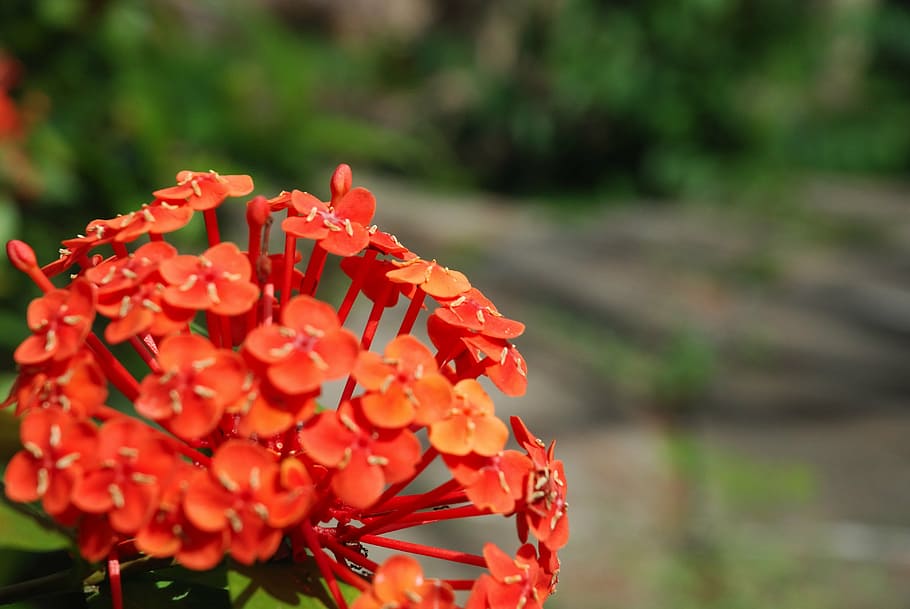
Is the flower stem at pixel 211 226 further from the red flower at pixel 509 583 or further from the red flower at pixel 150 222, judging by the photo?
the red flower at pixel 509 583

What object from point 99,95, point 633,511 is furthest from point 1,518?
point 633,511

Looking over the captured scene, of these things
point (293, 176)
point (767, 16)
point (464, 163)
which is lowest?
point (293, 176)

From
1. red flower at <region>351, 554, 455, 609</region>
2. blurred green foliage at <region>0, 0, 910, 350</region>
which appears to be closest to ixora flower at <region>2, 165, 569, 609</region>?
red flower at <region>351, 554, 455, 609</region>

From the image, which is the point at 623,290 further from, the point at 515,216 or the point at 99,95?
the point at 99,95

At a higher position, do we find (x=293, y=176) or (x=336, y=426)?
(x=293, y=176)

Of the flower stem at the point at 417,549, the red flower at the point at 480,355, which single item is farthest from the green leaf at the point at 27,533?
the red flower at the point at 480,355

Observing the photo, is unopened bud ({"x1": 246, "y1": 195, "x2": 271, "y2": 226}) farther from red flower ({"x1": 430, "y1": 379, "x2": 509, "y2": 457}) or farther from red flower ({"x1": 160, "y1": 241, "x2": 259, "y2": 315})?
red flower ({"x1": 430, "y1": 379, "x2": 509, "y2": 457})

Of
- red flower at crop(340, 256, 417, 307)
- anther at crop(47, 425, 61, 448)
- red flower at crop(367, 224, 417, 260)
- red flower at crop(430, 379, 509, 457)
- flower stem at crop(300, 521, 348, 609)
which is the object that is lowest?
flower stem at crop(300, 521, 348, 609)
